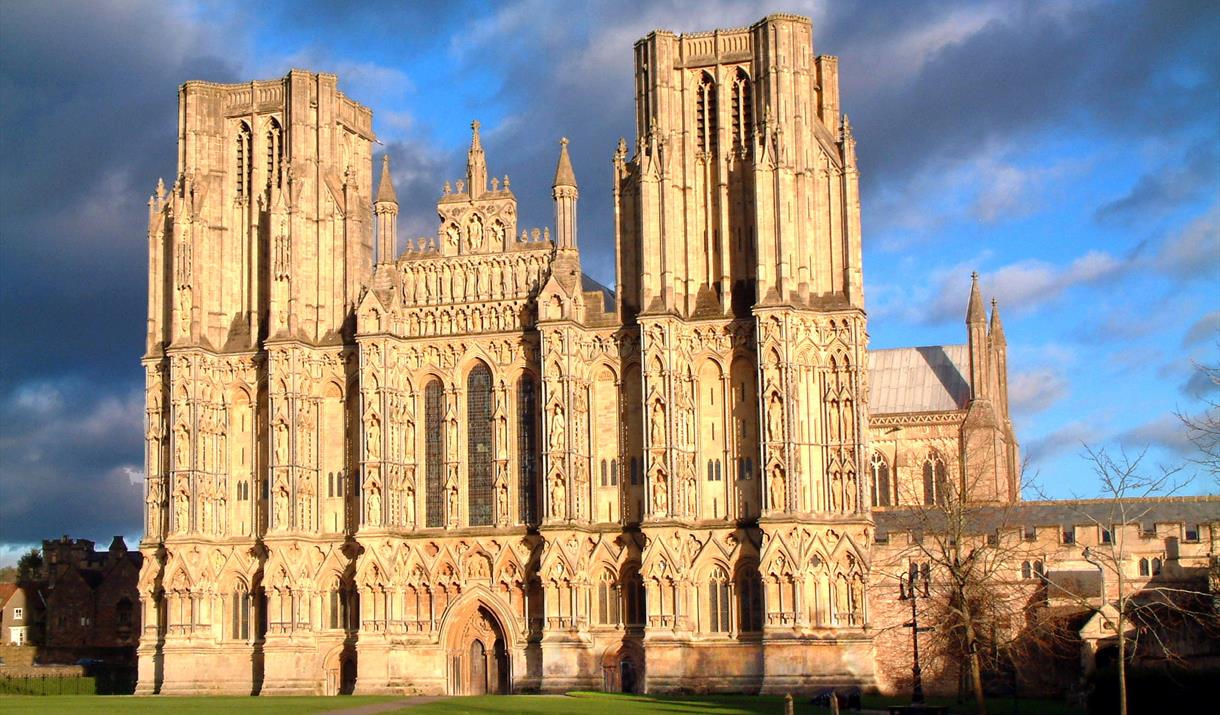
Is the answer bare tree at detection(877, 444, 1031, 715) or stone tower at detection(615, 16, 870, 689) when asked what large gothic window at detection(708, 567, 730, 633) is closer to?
stone tower at detection(615, 16, 870, 689)

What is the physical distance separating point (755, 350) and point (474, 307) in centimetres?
1159

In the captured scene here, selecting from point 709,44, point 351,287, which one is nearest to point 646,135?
point 709,44

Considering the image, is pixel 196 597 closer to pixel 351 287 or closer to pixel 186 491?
pixel 186 491

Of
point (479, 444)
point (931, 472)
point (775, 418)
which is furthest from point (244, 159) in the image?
point (931, 472)

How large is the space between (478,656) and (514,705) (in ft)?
44.5

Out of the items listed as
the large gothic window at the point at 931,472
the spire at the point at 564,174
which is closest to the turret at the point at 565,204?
the spire at the point at 564,174

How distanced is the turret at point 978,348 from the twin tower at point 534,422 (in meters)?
27.2

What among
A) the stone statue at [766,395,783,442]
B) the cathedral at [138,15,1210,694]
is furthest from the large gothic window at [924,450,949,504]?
the stone statue at [766,395,783,442]

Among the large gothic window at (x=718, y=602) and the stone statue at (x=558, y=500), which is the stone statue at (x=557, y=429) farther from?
the large gothic window at (x=718, y=602)

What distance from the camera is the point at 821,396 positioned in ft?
201

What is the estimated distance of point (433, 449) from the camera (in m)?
66.1

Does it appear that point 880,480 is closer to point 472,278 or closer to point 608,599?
point 608,599

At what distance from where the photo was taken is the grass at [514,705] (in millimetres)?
47688

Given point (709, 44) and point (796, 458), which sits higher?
point (709, 44)
